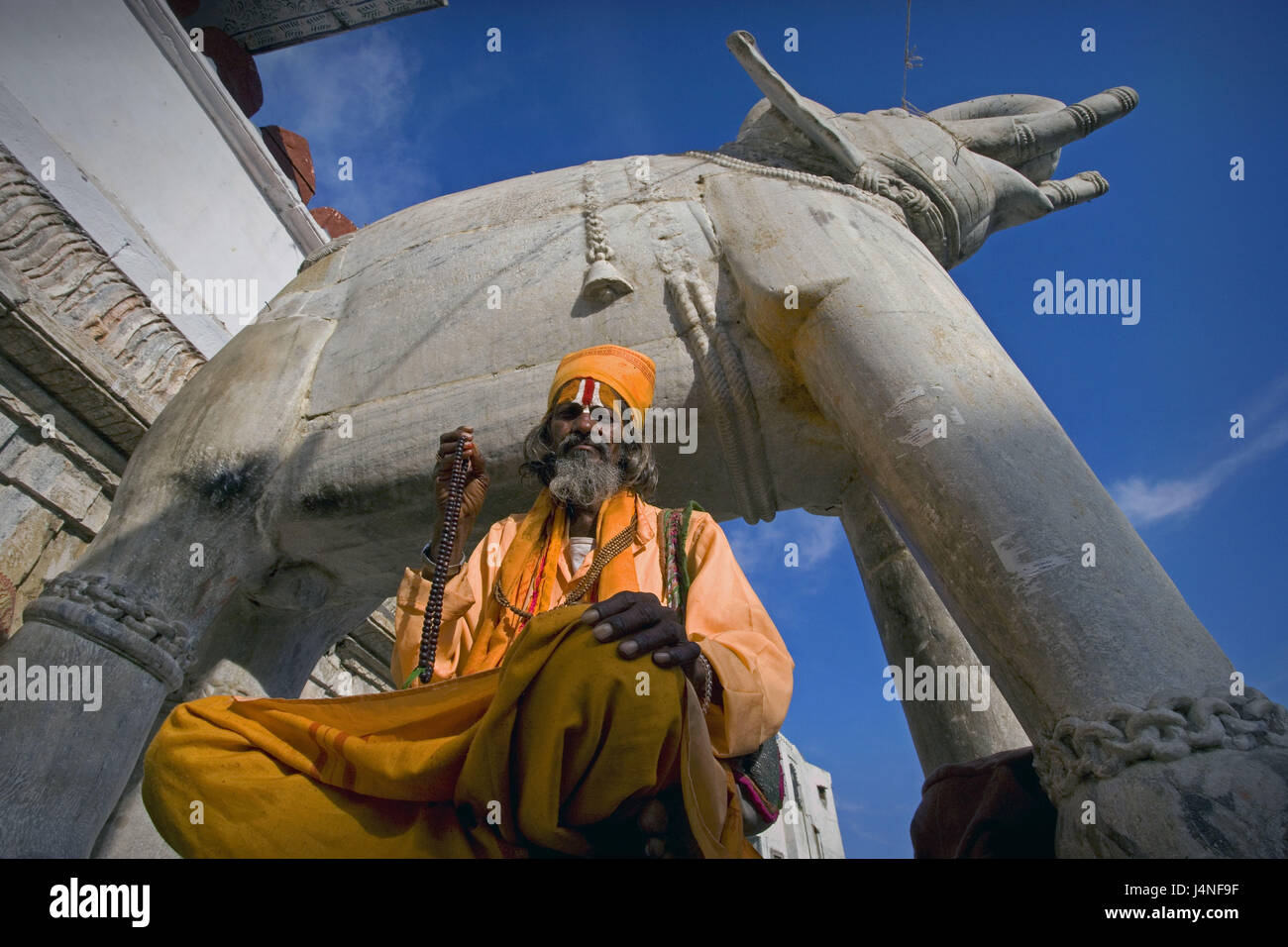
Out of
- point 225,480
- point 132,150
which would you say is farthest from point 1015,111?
point 132,150

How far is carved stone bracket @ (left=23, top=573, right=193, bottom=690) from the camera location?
2.72 metres

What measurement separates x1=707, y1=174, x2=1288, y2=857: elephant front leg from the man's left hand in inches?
34.7

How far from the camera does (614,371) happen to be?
2881 mm

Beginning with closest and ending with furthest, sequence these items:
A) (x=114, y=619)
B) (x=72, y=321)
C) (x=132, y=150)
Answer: (x=114, y=619), (x=72, y=321), (x=132, y=150)

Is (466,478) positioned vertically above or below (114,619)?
above

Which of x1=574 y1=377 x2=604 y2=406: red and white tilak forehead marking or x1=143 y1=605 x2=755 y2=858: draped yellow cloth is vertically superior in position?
x1=574 y1=377 x2=604 y2=406: red and white tilak forehead marking

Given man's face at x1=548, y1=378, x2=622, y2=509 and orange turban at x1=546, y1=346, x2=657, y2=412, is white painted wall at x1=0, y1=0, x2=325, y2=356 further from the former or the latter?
man's face at x1=548, y1=378, x2=622, y2=509

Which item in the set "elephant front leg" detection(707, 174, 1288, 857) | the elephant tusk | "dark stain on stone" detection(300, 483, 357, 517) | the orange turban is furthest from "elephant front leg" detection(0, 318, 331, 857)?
the elephant tusk

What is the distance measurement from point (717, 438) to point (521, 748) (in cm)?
169

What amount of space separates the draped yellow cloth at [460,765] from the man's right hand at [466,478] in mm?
842

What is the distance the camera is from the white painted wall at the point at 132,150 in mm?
4848

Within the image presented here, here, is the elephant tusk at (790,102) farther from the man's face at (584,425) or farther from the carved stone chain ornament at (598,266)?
the man's face at (584,425)

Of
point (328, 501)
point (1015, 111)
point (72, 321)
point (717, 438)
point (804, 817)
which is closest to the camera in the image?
point (717, 438)

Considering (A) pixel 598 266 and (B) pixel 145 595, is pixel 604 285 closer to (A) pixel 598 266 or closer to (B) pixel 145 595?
(A) pixel 598 266
